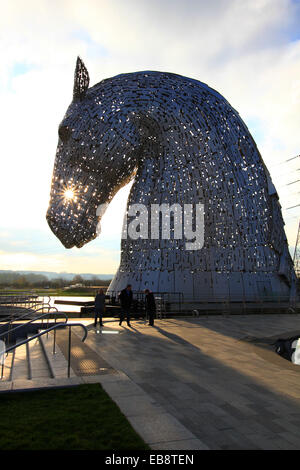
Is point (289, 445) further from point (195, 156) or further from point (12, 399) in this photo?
point (195, 156)

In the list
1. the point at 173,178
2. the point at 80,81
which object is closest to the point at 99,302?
the point at 173,178

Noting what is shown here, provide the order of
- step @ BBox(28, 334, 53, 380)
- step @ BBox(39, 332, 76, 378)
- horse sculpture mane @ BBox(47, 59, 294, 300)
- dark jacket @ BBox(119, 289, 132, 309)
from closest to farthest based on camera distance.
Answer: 1. step @ BBox(39, 332, 76, 378)
2. step @ BBox(28, 334, 53, 380)
3. dark jacket @ BBox(119, 289, 132, 309)
4. horse sculpture mane @ BBox(47, 59, 294, 300)

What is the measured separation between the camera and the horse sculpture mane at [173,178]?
12.1 meters

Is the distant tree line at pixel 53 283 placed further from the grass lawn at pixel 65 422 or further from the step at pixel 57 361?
the grass lawn at pixel 65 422

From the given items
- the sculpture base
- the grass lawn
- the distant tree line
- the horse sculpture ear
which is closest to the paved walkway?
the grass lawn

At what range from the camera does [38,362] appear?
20.6ft

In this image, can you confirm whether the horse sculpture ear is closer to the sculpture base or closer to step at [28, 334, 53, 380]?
the sculpture base

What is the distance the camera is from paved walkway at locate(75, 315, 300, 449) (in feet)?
9.92

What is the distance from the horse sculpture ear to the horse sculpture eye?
131 cm

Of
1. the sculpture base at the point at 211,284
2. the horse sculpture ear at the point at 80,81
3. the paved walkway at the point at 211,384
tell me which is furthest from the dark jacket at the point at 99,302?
the horse sculpture ear at the point at 80,81

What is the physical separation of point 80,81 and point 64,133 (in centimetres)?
197

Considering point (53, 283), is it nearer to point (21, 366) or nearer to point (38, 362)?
point (21, 366)

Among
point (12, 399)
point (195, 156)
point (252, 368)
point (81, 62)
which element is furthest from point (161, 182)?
point (12, 399)

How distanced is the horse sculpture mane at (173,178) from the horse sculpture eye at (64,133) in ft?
0.11
